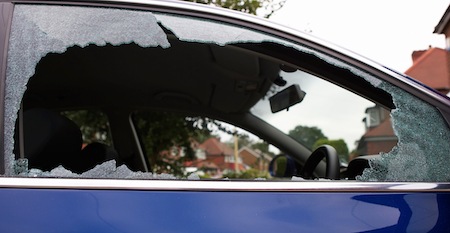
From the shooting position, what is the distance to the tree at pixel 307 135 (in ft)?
7.93

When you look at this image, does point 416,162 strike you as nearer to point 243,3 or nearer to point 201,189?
point 201,189

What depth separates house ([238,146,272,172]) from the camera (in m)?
3.08

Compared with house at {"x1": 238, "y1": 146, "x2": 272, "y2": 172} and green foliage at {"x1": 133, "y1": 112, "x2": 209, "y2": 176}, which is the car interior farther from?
house at {"x1": 238, "y1": 146, "x2": 272, "y2": 172}

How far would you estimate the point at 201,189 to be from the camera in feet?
2.64

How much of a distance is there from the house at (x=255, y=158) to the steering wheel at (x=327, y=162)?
1.10 m

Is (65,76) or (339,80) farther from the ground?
(65,76)

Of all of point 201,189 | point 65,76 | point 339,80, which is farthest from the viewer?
point 65,76

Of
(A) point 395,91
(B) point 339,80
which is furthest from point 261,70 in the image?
(A) point 395,91

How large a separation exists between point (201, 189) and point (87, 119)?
11.1 ft

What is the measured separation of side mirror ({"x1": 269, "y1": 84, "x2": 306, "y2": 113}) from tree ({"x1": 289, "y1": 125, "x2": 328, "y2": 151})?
0.81ft

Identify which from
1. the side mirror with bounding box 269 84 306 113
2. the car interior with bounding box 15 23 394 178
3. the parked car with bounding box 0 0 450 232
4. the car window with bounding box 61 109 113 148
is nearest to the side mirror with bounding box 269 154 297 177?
the car interior with bounding box 15 23 394 178

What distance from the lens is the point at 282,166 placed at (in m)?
2.60

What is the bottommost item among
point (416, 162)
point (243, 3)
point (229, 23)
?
point (416, 162)

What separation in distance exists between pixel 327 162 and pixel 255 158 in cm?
175
